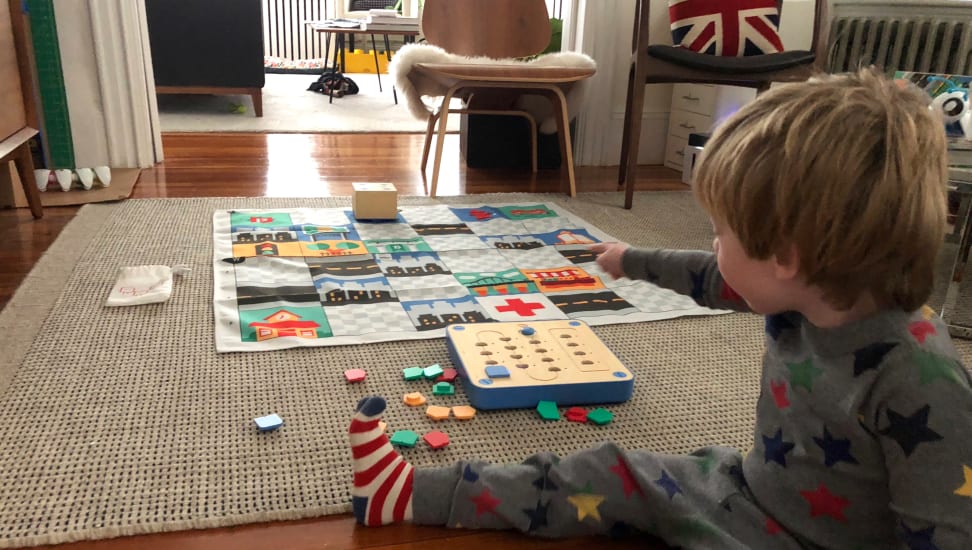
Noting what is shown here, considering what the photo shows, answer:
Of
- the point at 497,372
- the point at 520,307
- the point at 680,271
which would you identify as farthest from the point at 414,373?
the point at 680,271

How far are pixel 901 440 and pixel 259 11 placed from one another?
343cm

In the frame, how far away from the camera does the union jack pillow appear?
2.26 meters

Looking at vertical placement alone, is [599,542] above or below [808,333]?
below

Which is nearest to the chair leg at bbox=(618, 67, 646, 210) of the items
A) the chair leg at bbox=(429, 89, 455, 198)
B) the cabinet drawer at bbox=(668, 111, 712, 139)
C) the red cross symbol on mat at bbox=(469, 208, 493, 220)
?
the red cross symbol on mat at bbox=(469, 208, 493, 220)

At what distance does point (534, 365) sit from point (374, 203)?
97 centimetres

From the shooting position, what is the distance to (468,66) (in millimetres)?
2176

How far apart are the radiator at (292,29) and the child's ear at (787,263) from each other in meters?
6.37

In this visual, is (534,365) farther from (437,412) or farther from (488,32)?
(488,32)

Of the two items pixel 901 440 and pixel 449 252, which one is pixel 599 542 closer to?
pixel 901 440

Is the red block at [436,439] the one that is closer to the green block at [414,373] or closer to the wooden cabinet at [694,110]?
the green block at [414,373]

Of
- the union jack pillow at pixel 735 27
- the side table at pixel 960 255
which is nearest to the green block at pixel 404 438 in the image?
the side table at pixel 960 255

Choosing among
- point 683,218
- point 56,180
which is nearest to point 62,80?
point 56,180

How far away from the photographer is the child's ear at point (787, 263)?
616 millimetres

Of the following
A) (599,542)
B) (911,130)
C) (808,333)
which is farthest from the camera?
(599,542)
